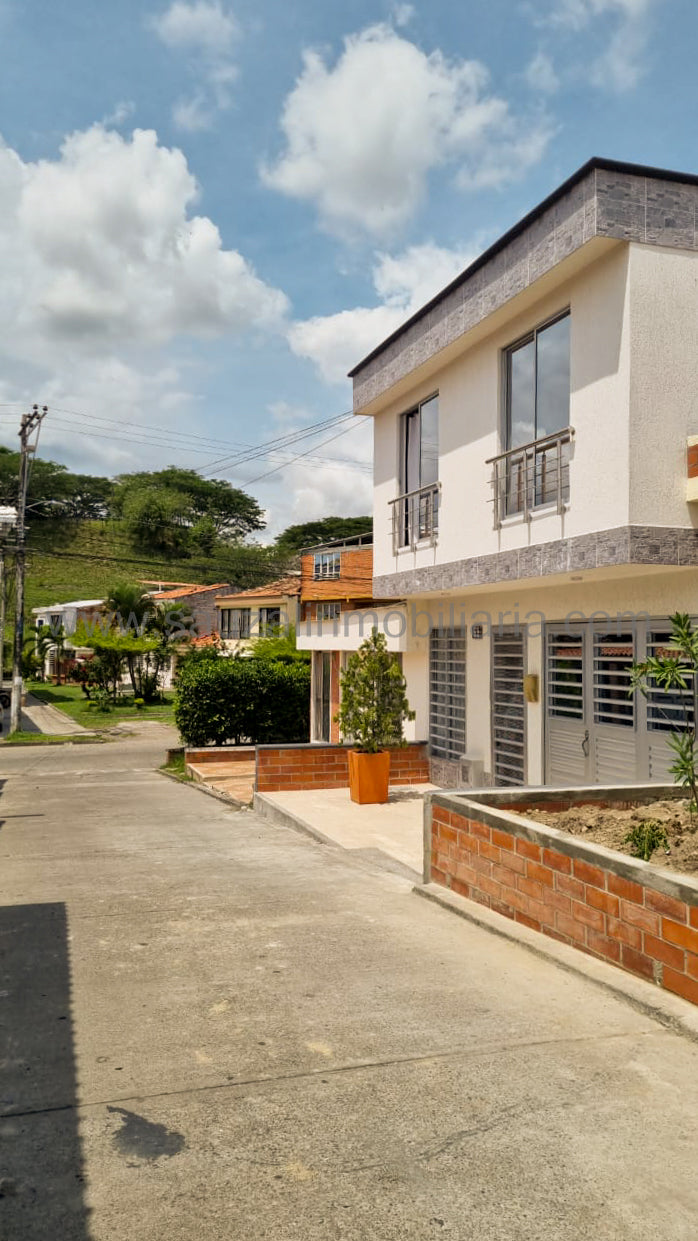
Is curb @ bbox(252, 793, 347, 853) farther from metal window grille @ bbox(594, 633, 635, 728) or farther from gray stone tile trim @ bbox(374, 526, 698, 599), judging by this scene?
gray stone tile trim @ bbox(374, 526, 698, 599)

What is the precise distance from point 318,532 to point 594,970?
234ft

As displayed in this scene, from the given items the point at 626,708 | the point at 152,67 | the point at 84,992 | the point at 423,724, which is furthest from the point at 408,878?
the point at 152,67

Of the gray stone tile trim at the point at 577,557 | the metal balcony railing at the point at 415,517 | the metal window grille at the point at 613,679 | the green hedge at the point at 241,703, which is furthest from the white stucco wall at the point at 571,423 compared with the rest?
the green hedge at the point at 241,703

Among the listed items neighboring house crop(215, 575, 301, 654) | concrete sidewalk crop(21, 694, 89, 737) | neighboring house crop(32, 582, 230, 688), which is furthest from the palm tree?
neighboring house crop(32, 582, 230, 688)

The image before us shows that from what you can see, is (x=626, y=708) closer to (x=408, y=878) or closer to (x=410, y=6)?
(x=408, y=878)

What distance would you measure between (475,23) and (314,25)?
1.94 metres

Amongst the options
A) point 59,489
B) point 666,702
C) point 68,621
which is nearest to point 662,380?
point 666,702

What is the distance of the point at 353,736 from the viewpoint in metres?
12.2

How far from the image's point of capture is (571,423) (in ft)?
28.9

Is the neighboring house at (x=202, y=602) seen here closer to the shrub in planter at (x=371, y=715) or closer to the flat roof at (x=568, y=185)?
the shrub in planter at (x=371, y=715)

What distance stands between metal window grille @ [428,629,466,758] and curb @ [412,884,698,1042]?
7.07 meters

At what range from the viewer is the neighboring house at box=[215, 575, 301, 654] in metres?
43.0

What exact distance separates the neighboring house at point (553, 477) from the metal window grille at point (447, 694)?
1.6 inches

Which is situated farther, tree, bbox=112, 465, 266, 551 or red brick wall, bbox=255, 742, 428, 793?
tree, bbox=112, 465, 266, 551
